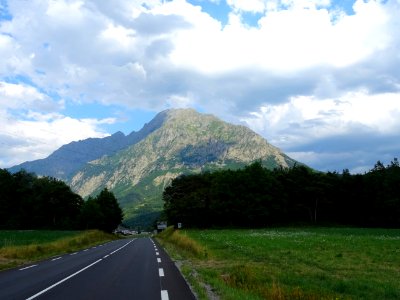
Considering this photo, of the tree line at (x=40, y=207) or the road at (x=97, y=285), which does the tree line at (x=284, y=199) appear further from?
the road at (x=97, y=285)

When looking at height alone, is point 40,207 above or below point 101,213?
above

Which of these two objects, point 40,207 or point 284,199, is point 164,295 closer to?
point 284,199

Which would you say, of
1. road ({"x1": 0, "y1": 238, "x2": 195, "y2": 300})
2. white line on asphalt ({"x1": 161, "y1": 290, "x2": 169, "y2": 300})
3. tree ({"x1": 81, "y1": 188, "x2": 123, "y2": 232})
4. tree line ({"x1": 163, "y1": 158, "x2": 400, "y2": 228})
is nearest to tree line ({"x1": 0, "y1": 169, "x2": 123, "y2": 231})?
tree ({"x1": 81, "y1": 188, "x2": 123, "y2": 232})

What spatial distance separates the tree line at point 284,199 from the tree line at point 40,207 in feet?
105

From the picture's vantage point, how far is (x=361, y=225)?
92.8 metres

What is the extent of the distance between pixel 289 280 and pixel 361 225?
285 ft

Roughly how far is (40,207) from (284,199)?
7284 cm

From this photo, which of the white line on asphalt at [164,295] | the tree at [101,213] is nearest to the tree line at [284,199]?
the tree at [101,213]

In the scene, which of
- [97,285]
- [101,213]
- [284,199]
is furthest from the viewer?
[101,213]

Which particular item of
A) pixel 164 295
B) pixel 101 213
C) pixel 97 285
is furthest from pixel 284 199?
pixel 164 295

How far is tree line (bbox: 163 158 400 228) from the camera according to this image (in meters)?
91.1

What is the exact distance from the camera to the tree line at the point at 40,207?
120 metres

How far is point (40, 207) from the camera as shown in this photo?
12088 cm

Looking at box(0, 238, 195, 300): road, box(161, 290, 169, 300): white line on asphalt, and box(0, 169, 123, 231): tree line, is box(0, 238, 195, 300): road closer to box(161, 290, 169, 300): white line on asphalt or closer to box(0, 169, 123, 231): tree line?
box(161, 290, 169, 300): white line on asphalt
